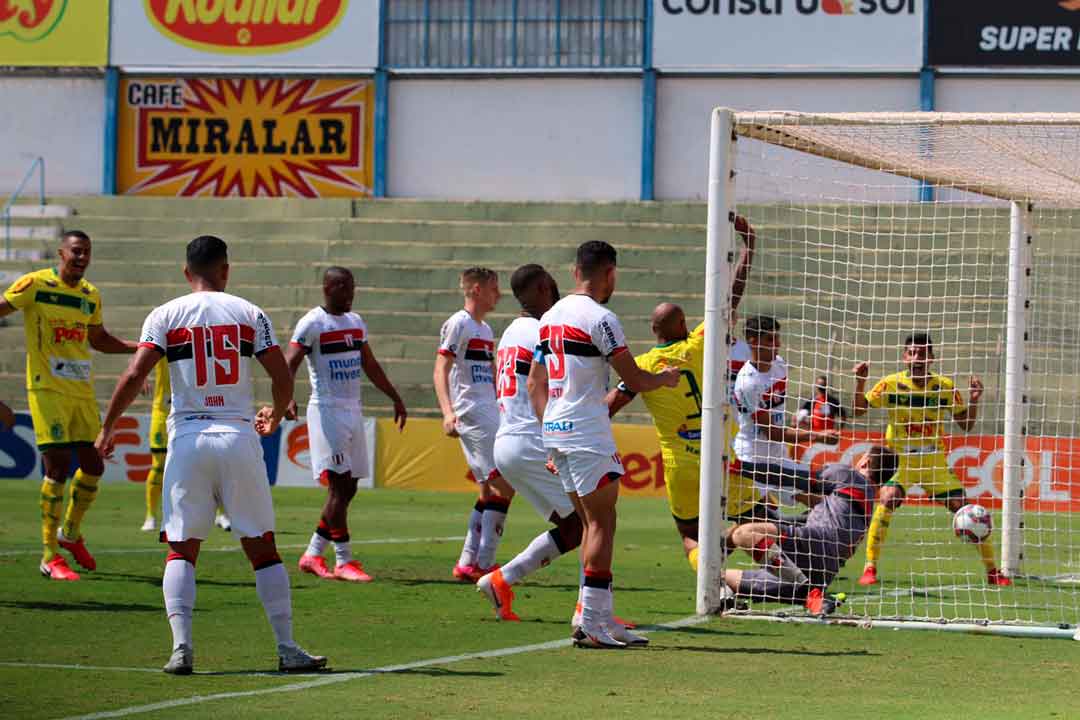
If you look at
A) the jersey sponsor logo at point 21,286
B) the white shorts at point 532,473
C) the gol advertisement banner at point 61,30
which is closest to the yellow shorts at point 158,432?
the jersey sponsor logo at point 21,286

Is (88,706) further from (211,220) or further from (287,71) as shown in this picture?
(287,71)

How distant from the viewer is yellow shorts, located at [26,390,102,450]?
12.4 meters

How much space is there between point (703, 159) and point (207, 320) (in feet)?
82.0

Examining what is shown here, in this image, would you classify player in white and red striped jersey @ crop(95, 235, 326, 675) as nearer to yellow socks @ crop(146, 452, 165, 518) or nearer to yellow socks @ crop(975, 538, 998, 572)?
yellow socks @ crop(975, 538, 998, 572)

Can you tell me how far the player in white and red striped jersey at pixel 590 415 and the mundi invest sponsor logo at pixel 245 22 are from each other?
24.9 m

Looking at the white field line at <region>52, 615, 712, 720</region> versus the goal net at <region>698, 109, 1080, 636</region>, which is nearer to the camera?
the white field line at <region>52, 615, 712, 720</region>

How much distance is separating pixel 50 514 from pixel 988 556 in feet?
22.6

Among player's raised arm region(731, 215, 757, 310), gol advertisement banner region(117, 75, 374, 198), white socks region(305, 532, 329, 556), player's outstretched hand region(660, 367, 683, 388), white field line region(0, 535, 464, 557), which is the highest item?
gol advertisement banner region(117, 75, 374, 198)

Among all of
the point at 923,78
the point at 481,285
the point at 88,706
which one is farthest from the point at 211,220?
the point at 88,706

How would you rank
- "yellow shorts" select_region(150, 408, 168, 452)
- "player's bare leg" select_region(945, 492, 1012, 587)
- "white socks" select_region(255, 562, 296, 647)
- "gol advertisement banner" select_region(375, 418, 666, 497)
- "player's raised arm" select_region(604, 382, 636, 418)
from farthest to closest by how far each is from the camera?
"gol advertisement banner" select_region(375, 418, 666, 497) < "yellow shorts" select_region(150, 408, 168, 452) < "player's bare leg" select_region(945, 492, 1012, 587) < "player's raised arm" select_region(604, 382, 636, 418) < "white socks" select_region(255, 562, 296, 647)

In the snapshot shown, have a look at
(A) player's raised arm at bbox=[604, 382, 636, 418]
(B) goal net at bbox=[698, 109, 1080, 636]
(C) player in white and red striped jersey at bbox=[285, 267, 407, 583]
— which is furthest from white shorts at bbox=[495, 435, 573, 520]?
(C) player in white and red striped jersey at bbox=[285, 267, 407, 583]

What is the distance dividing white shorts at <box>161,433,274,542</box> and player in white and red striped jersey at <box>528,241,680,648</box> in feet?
6.02

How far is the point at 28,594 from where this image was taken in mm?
11367

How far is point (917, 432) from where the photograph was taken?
45.4 ft
